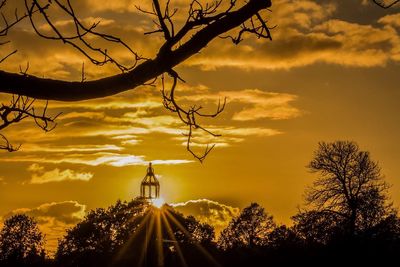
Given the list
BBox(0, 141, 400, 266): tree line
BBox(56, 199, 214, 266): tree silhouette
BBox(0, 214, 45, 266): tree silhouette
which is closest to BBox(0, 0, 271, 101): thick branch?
BBox(0, 141, 400, 266): tree line

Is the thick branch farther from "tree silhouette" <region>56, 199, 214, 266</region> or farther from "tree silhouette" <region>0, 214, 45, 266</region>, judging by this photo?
"tree silhouette" <region>0, 214, 45, 266</region>

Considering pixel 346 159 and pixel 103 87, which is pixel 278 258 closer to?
pixel 346 159

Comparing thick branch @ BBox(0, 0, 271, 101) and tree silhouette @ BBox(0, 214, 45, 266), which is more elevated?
tree silhouette @ BBox(0, 214, 45, 266)

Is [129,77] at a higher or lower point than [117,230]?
lower

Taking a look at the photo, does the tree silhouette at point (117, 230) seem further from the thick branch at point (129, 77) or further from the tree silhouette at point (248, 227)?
the thick branch at point (129, 77)

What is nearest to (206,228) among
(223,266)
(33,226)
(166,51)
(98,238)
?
(98,238)

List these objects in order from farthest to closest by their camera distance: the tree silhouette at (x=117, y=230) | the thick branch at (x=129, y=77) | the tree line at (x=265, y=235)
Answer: the tree silhouette at (x=117, y=230) < the tree line at (x=265, y=235) < the thick branch at (x=129, y=77)

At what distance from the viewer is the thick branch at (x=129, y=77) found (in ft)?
9.08

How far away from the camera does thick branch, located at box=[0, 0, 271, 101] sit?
277cm

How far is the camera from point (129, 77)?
294cm

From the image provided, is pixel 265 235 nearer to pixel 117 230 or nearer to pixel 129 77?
pixel 117 230

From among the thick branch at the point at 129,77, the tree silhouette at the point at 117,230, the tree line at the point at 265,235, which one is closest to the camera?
the thick branch at the point at 129,77

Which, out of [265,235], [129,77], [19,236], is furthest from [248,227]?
[129,77]

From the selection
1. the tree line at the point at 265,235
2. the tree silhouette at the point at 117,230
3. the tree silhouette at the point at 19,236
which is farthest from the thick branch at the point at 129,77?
the tree silhouette at the point at 19,236
